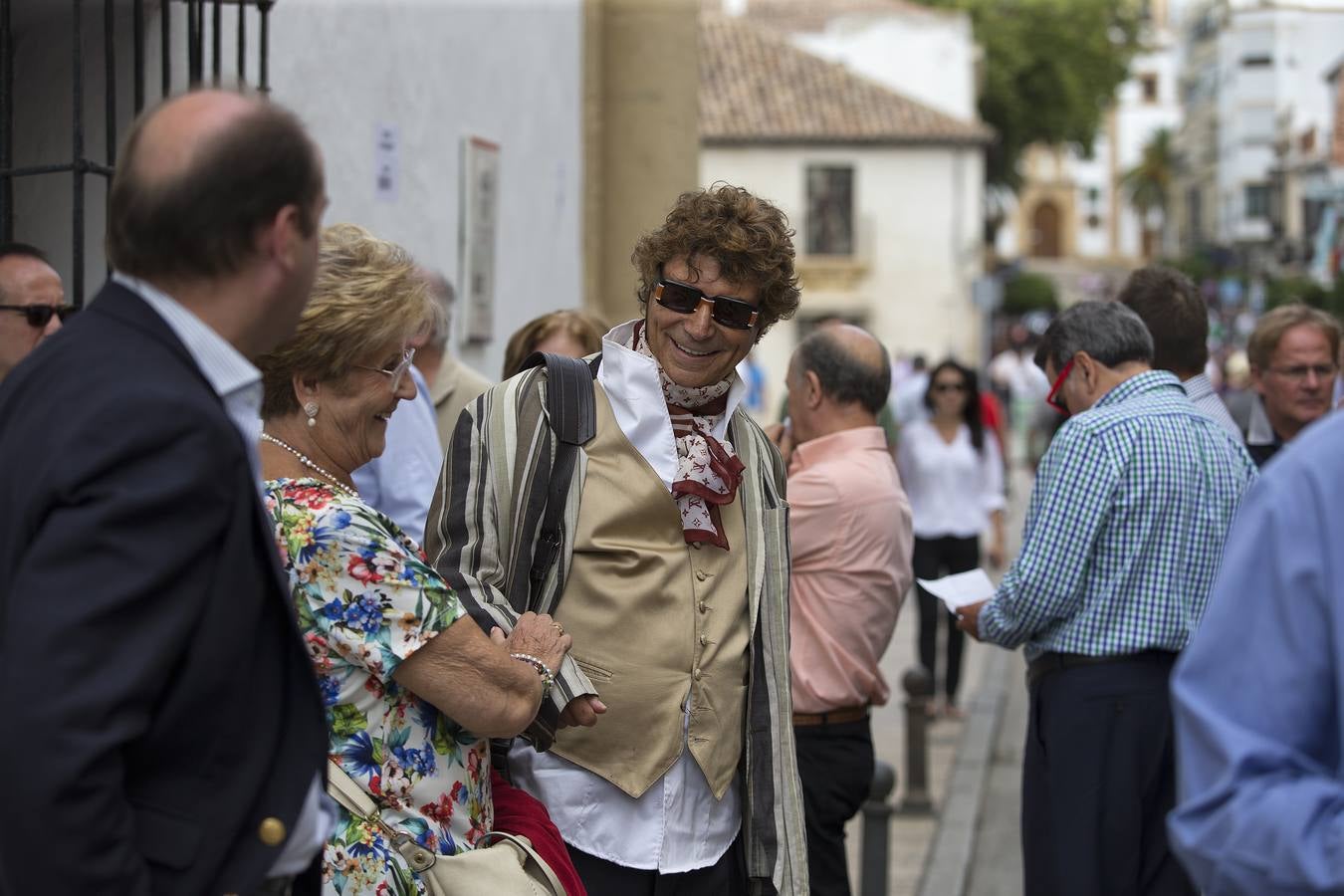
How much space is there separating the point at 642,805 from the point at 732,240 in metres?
1.17

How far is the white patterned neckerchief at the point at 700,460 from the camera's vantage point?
3.58 m

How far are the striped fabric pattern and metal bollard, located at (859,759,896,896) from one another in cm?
232

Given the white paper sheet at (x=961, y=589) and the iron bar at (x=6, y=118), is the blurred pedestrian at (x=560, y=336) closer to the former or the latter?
the white paper sheet at (x=961, y=589)

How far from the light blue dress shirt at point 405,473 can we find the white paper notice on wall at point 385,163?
265 centimetres

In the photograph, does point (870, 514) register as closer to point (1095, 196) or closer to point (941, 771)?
point (941, 771)

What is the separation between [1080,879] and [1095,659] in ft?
1.93

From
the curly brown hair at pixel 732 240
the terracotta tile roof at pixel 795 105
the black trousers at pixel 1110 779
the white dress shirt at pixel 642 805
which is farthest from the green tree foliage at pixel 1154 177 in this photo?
the white dress shirt at pixel 642 805

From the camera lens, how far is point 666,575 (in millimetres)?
3514

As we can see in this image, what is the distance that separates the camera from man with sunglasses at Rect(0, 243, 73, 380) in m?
4.39

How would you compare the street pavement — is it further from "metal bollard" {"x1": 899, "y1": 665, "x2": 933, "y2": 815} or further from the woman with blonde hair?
the woman with blonde hair

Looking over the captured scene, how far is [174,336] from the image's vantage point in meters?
2.07

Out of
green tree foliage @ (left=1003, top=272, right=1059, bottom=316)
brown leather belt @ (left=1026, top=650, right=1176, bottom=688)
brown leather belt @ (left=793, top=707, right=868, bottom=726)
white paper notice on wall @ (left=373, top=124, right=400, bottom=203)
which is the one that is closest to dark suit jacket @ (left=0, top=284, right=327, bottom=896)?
brown leather belt @ (left=1026, top=650, right=1176, bottom=688)

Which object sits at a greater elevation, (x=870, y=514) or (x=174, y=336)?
(x=174, y=336)

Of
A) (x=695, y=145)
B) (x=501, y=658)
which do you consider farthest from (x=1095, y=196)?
(x=501, y=658)
